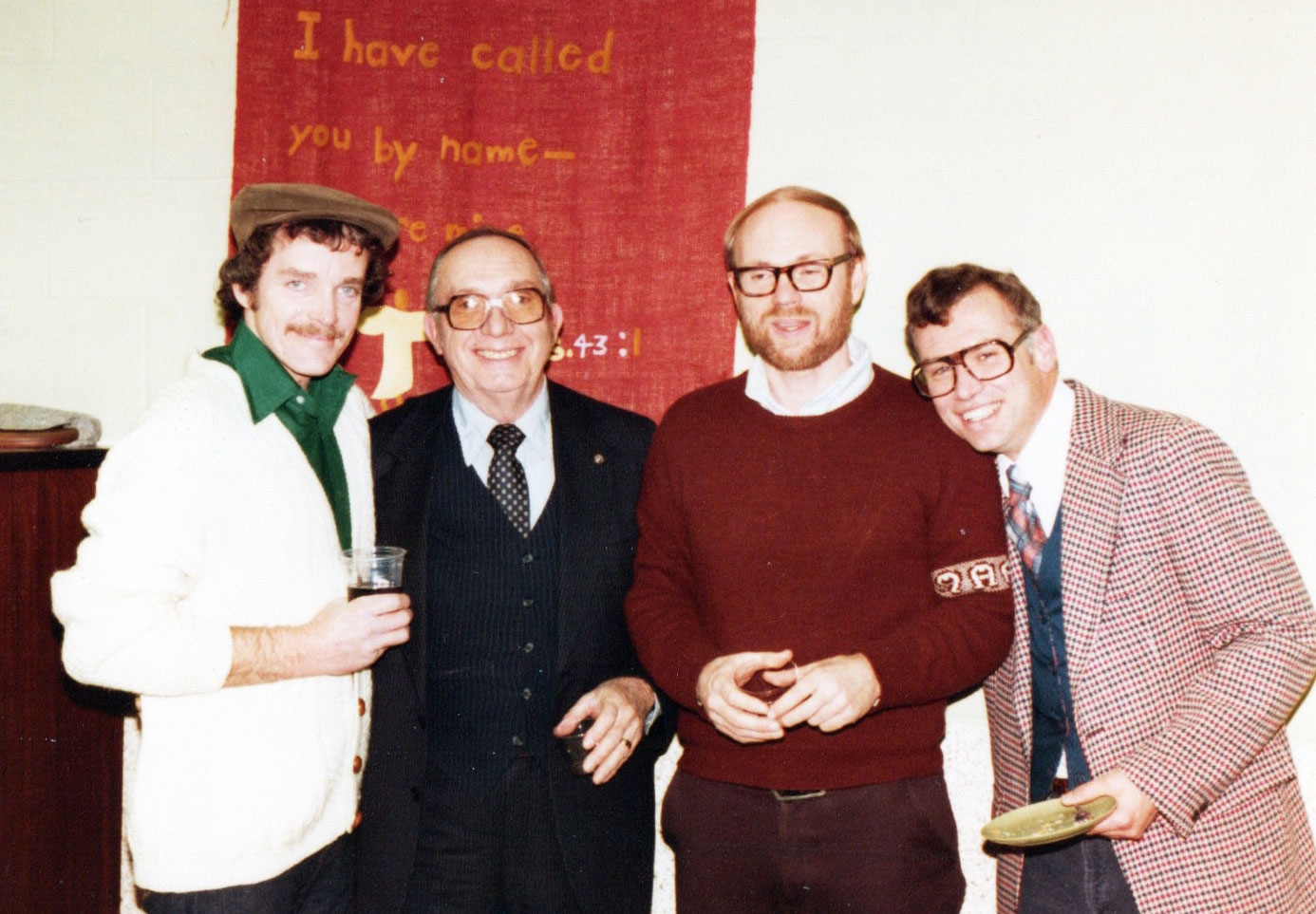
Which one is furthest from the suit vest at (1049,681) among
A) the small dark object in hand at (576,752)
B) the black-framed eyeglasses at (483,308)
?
the black-framed eyeglasses at (483,308)

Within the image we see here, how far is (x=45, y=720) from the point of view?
2297 millimetres

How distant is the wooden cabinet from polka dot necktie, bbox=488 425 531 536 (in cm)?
116

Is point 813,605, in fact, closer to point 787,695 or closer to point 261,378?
point 787,695

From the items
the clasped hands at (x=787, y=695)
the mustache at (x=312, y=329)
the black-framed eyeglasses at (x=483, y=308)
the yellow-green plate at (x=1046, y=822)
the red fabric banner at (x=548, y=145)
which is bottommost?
the yellow-green plate at (x=1046, y=822)

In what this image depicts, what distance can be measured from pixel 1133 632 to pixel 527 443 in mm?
1298

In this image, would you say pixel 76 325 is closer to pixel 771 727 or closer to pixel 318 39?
pixel 318 39

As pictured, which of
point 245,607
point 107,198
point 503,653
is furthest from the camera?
point 107,198

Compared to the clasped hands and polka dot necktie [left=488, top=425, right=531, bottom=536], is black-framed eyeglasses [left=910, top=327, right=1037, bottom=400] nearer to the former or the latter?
the clasped hands

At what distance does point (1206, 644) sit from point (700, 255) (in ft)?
4.73

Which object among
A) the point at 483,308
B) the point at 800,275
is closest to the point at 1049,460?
Result: the point at 800,275

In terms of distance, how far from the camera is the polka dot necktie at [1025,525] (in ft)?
5.94

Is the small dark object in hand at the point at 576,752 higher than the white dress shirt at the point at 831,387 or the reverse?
the reverse

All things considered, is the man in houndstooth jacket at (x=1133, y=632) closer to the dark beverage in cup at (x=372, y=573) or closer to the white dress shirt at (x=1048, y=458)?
the white dress shirt at (x=1048, y=458)

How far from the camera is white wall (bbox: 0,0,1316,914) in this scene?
7.33 ft
